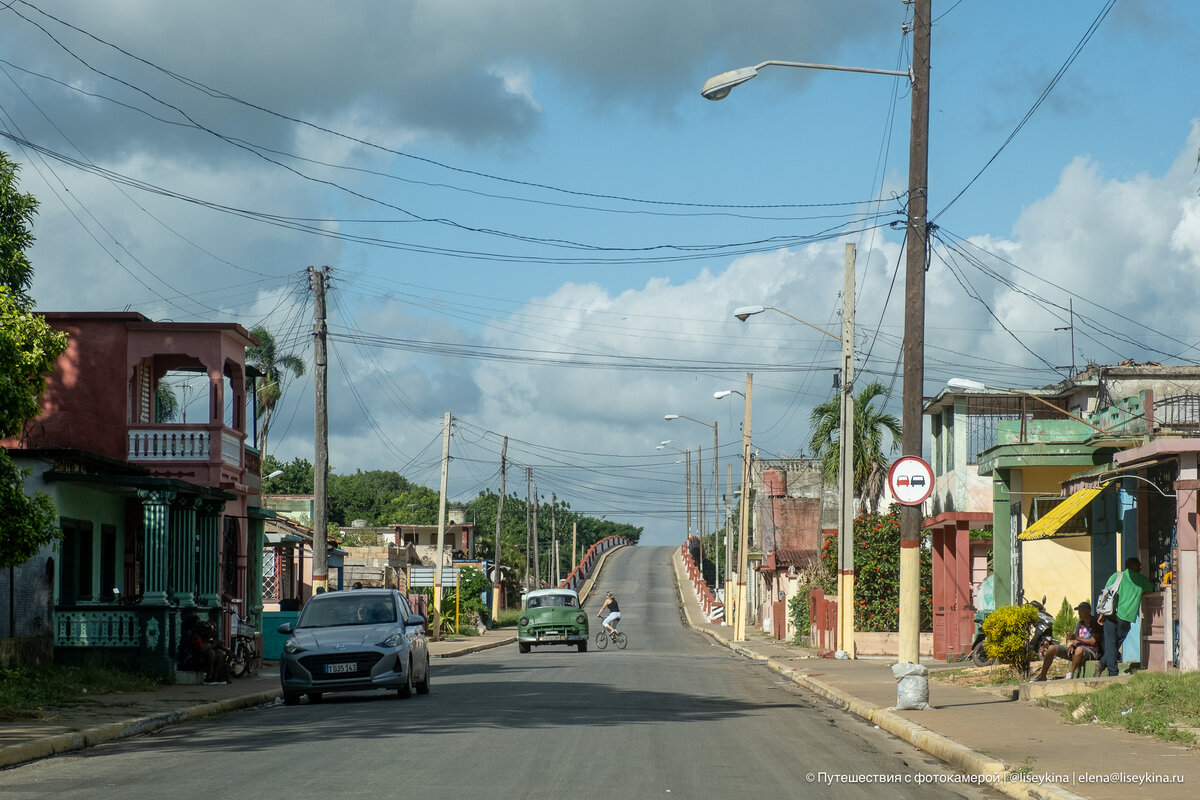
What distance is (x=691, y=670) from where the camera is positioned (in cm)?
2953

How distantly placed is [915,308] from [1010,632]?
629 cm

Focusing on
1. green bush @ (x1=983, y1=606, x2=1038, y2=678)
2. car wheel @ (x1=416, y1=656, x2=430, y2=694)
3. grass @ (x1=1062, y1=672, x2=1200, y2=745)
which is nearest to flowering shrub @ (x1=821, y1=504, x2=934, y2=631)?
green bush @ (x1=983, y1=606, x2=1038, y2=678)

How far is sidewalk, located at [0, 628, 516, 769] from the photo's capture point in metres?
13.7

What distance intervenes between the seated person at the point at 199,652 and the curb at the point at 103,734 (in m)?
3.66

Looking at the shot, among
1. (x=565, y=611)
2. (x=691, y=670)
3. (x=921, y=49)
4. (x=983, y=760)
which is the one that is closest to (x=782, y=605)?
(x=565, y=611)

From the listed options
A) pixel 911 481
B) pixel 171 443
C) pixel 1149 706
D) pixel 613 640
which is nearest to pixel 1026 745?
pixel 1149 706

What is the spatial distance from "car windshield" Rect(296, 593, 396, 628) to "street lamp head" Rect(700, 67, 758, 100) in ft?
29.7

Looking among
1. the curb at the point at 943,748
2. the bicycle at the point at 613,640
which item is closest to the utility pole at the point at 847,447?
the curb at the point at 943,748

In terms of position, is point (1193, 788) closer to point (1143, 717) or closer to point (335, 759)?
point (1143, 717)

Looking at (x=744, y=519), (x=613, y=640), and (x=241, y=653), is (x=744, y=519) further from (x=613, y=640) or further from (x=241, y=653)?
(x=241, y=653)

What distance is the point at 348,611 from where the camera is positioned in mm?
21203

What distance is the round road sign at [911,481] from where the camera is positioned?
17562 mm

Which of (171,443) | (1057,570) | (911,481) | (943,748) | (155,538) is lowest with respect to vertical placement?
(943,748)

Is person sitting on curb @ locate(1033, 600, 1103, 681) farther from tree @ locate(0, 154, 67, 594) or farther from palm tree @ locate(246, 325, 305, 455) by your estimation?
palm tree @ locate(246, 325, 305, 455)
